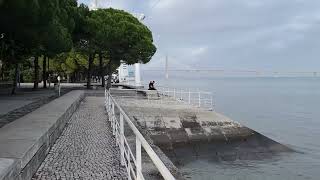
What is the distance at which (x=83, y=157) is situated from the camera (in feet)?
32.6

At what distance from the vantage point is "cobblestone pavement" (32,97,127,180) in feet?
27.0

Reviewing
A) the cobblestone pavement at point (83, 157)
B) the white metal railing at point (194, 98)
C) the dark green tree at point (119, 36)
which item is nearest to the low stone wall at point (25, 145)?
the cobblestone pavement at point (83, 157)

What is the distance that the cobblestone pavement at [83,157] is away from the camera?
824 cm

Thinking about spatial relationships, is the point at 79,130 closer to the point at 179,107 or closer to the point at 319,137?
the point at 179,107

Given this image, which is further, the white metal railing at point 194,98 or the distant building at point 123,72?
the distant building at point 123,72

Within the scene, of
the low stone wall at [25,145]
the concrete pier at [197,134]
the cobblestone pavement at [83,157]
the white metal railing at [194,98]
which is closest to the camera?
the low stone wall at [25,145]

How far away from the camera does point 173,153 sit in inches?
926

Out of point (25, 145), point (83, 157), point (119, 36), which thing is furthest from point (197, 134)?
point (25, 145)

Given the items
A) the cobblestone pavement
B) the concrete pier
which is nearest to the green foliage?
the concrete pier

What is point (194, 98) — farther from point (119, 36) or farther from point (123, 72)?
point (123, 72)

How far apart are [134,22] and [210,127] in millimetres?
21477

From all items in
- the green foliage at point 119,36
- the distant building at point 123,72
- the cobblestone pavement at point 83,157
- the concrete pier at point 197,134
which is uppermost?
the green foliage at point 119,36

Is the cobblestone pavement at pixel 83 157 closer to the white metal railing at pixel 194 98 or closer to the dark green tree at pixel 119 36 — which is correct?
the white metal railing at pixel 194 98

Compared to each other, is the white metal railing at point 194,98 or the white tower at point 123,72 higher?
the white tower at point 123,72
